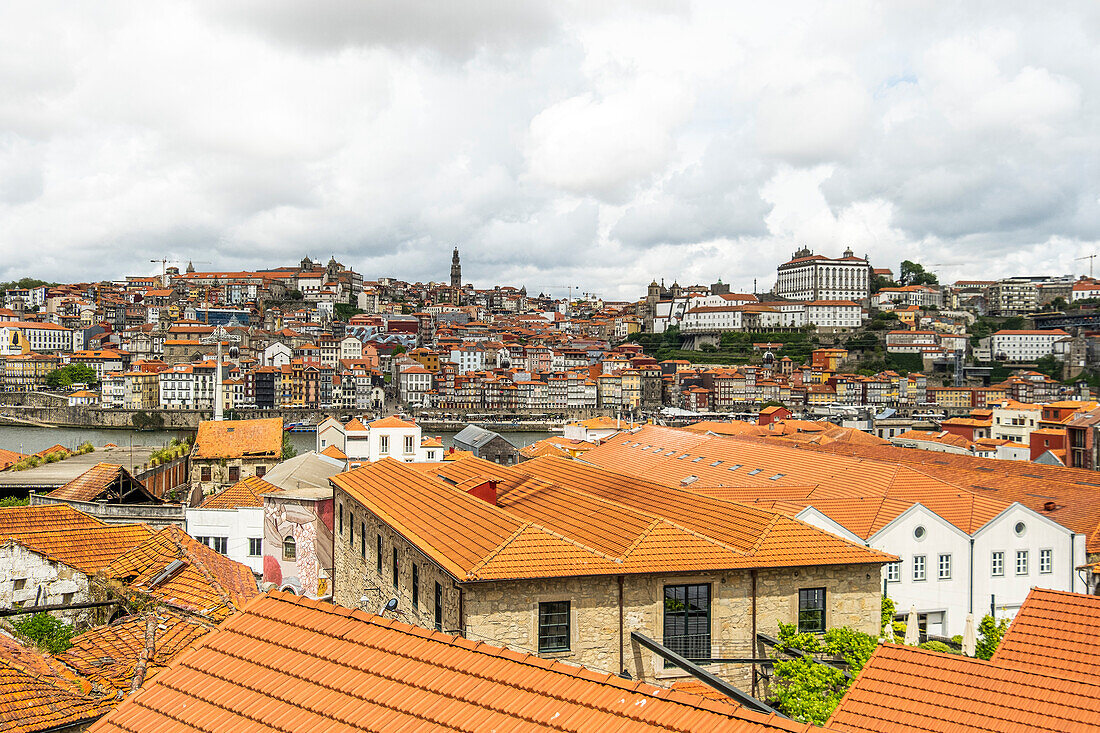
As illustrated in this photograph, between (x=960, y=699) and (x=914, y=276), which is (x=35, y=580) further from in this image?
(x=914, y=276)

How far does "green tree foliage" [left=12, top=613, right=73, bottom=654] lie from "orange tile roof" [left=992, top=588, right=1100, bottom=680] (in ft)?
25.6

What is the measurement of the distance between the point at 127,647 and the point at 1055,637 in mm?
7411

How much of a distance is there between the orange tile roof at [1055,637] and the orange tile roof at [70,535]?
9574 millimetres

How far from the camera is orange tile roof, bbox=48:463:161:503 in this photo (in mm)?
16094

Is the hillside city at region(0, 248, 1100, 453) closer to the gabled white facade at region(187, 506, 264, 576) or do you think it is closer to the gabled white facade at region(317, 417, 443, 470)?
the gabled white facade at region(317, 417, 443, 470)

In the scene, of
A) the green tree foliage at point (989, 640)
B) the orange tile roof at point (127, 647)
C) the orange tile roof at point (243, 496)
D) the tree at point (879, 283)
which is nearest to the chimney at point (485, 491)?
the orange tile roof at point (127, 647)

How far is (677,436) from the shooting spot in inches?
1243

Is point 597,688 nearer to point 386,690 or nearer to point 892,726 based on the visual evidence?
point 386,690

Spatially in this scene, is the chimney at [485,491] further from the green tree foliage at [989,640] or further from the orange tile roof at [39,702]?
the green tree foliage at [989,640]

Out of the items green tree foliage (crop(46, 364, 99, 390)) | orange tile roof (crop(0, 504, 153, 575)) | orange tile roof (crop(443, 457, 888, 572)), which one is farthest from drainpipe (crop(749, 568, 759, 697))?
green tree foliage (crop(46, 364, 99, 390))

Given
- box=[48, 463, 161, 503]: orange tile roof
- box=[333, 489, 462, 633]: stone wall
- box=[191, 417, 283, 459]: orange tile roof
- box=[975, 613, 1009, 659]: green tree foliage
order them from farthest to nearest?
box=[191, 417, 283, 459]: orange tile roof < box=[48, 463, 161, 503]: orange tile roof < box=[975, 613, 1009, 659]: green tree foliage < box=[333, 489, 462, 633]: stone wall

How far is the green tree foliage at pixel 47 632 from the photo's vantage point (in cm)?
751

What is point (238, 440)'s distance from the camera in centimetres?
2573

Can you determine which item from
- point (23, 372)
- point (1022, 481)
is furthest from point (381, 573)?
point (23, 372)
